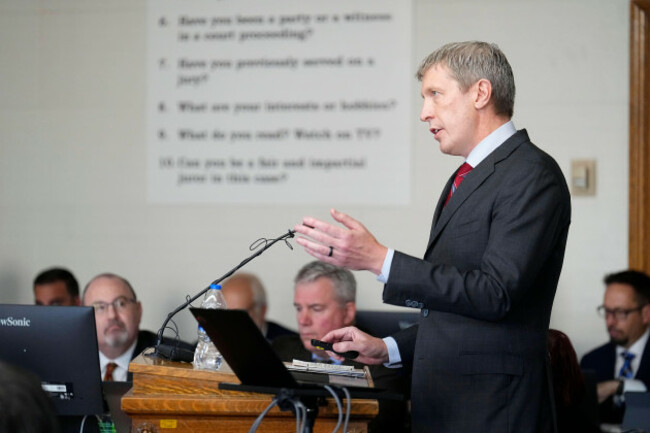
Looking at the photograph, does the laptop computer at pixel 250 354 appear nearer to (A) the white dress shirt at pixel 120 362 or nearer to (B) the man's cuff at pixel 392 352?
(B) the man's cuff at pixel 392 352

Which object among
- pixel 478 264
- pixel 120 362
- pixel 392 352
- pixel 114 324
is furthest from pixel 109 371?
pixel 478 264

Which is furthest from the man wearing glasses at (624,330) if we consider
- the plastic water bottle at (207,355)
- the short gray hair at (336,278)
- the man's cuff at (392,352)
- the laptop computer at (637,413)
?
the plastic water bottle at (207,355)

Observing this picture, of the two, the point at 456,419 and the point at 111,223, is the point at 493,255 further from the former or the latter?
the point at 111,223

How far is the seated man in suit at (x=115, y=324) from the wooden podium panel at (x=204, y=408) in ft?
6.94

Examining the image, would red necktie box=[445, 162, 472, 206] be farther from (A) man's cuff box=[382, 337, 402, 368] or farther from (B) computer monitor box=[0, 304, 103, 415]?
(B) computer monitor box=[0, 304, 103, 415]

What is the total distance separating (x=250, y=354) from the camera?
2.09 meters

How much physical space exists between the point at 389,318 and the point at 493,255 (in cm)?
181

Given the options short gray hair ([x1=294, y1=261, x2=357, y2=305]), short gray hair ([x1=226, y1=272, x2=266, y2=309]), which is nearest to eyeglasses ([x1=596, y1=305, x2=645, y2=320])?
short gray hair ([x1=294, y1=261, x2=357, y2=305])

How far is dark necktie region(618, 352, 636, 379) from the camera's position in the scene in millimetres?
4938

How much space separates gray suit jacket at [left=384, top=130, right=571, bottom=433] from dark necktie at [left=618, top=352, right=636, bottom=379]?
2668mm

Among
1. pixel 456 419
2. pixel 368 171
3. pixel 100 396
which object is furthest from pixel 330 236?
pixel 368 171

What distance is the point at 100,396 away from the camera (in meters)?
2.88

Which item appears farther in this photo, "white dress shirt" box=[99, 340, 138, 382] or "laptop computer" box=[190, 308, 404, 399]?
"white dress shirt" box=[99, 340, 138, 382]

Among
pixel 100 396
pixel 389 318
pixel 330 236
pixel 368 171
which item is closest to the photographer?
pixel 330 236
